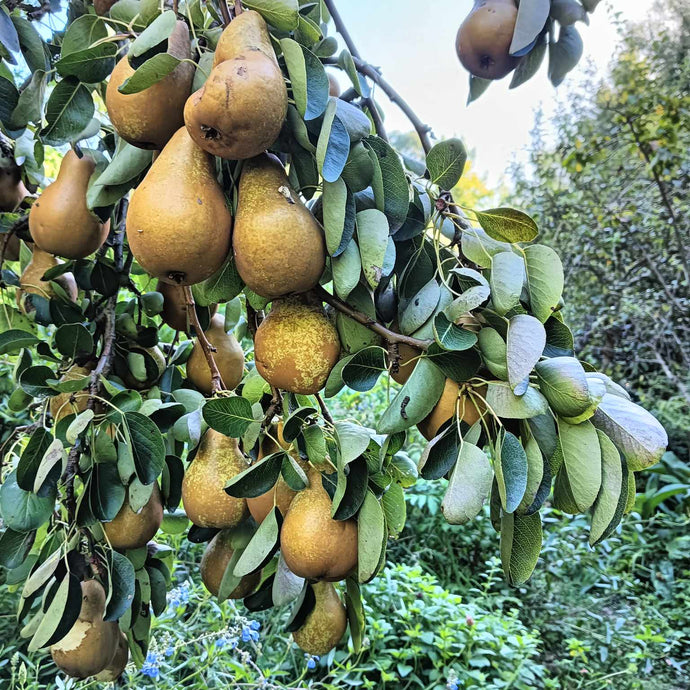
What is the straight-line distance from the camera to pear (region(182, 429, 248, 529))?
675 millimetres

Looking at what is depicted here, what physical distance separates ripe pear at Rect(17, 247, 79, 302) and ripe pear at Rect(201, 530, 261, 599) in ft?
1.67

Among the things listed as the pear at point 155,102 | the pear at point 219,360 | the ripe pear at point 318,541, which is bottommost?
the pear at point 219,360

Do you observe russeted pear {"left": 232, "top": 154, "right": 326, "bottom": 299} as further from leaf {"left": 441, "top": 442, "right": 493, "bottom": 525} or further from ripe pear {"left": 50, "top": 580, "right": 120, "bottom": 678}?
ripe pear {"left": 50, "top": 580, "right": 120, "bottom": 678}

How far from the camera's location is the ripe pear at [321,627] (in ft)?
2.29

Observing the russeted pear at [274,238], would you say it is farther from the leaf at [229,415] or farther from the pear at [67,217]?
the pear at [67,217]

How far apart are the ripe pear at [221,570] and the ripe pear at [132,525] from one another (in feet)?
0.31

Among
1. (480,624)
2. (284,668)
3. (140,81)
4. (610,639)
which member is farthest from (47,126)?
(610,639)

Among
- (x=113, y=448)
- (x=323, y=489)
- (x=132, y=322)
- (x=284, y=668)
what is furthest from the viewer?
(x=284, y=668)

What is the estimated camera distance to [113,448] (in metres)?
0.73

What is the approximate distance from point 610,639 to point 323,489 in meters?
1.88

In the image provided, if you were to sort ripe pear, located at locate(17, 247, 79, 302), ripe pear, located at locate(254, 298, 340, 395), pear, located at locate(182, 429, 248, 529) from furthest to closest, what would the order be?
ripe pear, located at locate(17, 247, 79, 302) < pear, located at locate(182, 429, 248, 529) < ripe pear, located at locate(254, 298, 340, 395)

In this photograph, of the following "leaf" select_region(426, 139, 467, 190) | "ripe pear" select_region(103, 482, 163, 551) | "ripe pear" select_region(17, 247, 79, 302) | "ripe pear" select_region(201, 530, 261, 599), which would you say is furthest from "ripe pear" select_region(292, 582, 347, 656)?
"ripe pear" select_region(17, 247, 79, 302)

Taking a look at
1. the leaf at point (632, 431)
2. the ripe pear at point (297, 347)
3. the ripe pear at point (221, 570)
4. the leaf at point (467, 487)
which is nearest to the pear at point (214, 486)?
the ripe pear at point (221, 570)

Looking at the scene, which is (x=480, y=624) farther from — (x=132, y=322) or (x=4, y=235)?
(x=4, y=235)
